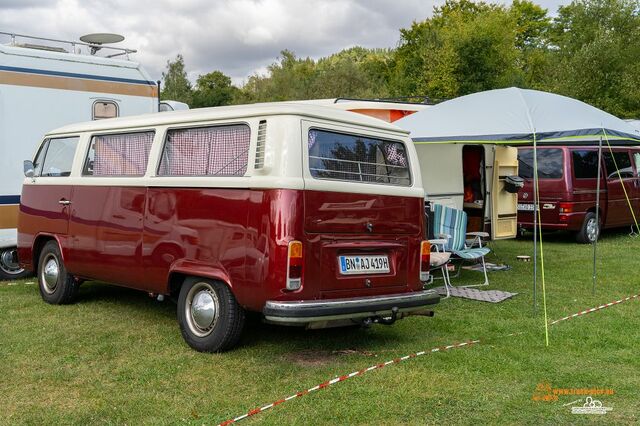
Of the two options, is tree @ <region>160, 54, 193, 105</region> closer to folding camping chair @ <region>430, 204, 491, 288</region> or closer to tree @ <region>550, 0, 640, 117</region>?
tree @ <region>550, 0, 640, 117</region>

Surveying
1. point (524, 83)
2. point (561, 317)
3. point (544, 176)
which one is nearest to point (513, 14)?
point (524, 83)

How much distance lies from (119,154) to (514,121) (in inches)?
165

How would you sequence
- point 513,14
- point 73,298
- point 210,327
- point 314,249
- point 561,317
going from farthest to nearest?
point 513,14, point 73,298, point 561,317, point 210,327, point 314,249

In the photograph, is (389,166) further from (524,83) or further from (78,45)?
(524,83)

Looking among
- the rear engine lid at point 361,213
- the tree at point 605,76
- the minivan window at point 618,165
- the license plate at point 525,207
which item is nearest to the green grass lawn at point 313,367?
the rear engine lid at point 361,213

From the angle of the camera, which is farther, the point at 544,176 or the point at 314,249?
the point at 544,176

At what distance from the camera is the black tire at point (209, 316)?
200 inches

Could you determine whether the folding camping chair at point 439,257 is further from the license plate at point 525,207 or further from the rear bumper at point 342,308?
the license plate at point 525,207

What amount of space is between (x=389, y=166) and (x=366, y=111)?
4.52 meters

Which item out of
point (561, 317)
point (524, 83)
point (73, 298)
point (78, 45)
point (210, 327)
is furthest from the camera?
point (524, 83)

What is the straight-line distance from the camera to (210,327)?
530 cm

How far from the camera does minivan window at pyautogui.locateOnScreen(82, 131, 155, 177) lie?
595 centimetres

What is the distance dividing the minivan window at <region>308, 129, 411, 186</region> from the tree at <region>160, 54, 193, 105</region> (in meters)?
42.5

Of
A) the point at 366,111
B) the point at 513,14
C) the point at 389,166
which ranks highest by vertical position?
the point at 513,14
